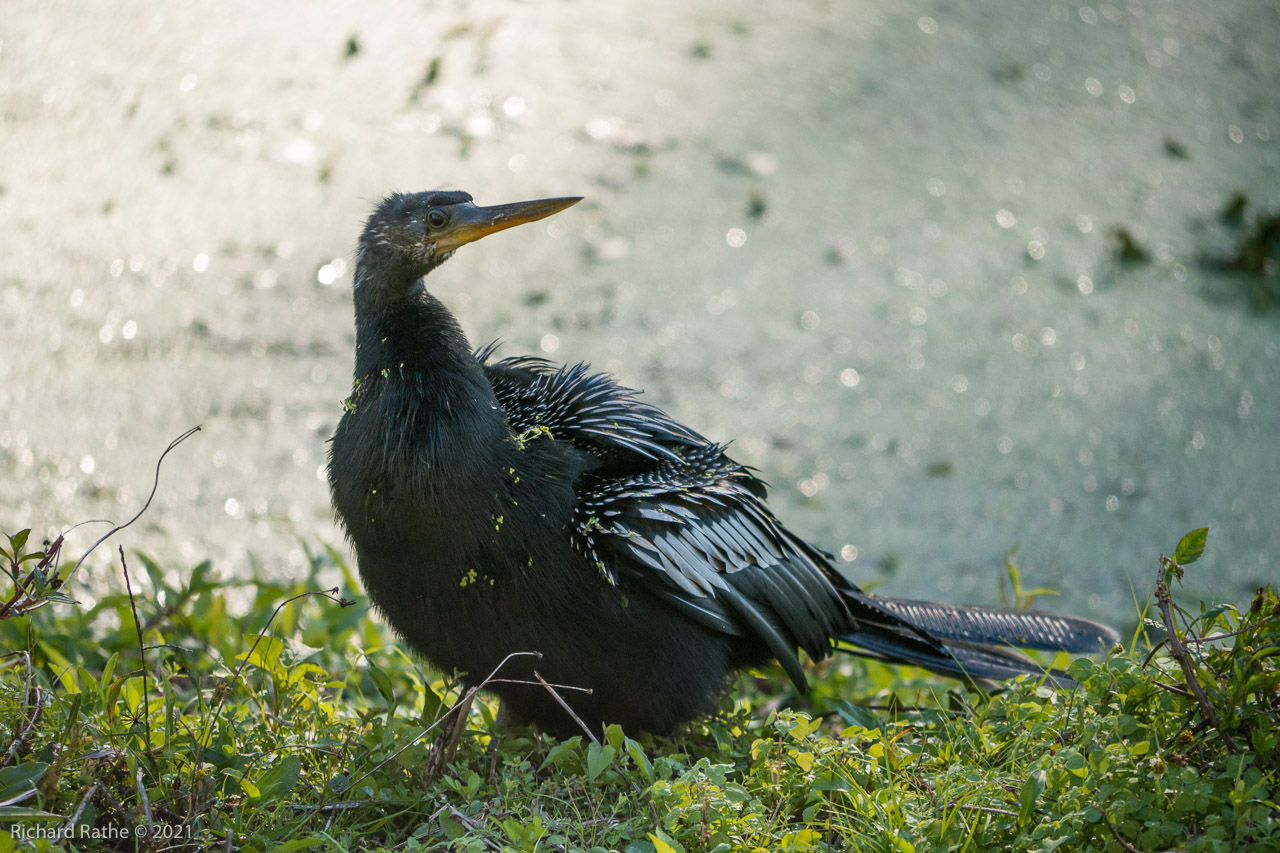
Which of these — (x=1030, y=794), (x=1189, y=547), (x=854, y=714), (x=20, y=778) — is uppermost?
(x=1189, y=547)

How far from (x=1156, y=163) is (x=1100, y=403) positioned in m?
1.85

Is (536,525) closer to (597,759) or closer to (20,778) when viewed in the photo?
(597,759)

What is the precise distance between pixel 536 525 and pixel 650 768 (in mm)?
538

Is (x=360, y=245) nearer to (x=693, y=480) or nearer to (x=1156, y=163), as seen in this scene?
(x=693, y=480)

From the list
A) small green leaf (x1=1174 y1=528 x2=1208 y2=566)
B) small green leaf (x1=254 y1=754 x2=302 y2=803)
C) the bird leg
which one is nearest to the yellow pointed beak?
the bird leg

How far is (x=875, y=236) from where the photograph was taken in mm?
5605

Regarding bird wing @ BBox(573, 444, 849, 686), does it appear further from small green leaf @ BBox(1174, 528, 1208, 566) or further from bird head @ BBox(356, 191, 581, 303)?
small green leaf @ BBox(1174, 528, 1208, 566)

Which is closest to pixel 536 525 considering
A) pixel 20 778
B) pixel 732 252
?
pixel 20 778

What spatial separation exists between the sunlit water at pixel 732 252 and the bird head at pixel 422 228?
201 cm

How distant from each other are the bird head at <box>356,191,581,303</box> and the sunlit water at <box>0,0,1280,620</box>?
2.01 metres

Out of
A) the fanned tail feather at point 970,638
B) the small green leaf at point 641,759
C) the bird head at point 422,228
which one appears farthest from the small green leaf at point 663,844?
the bird head at point 422,228

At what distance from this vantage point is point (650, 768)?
2.14m

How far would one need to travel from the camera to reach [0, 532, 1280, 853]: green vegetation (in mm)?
1883

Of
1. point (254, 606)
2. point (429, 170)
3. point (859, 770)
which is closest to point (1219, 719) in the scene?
point (859, 770)
